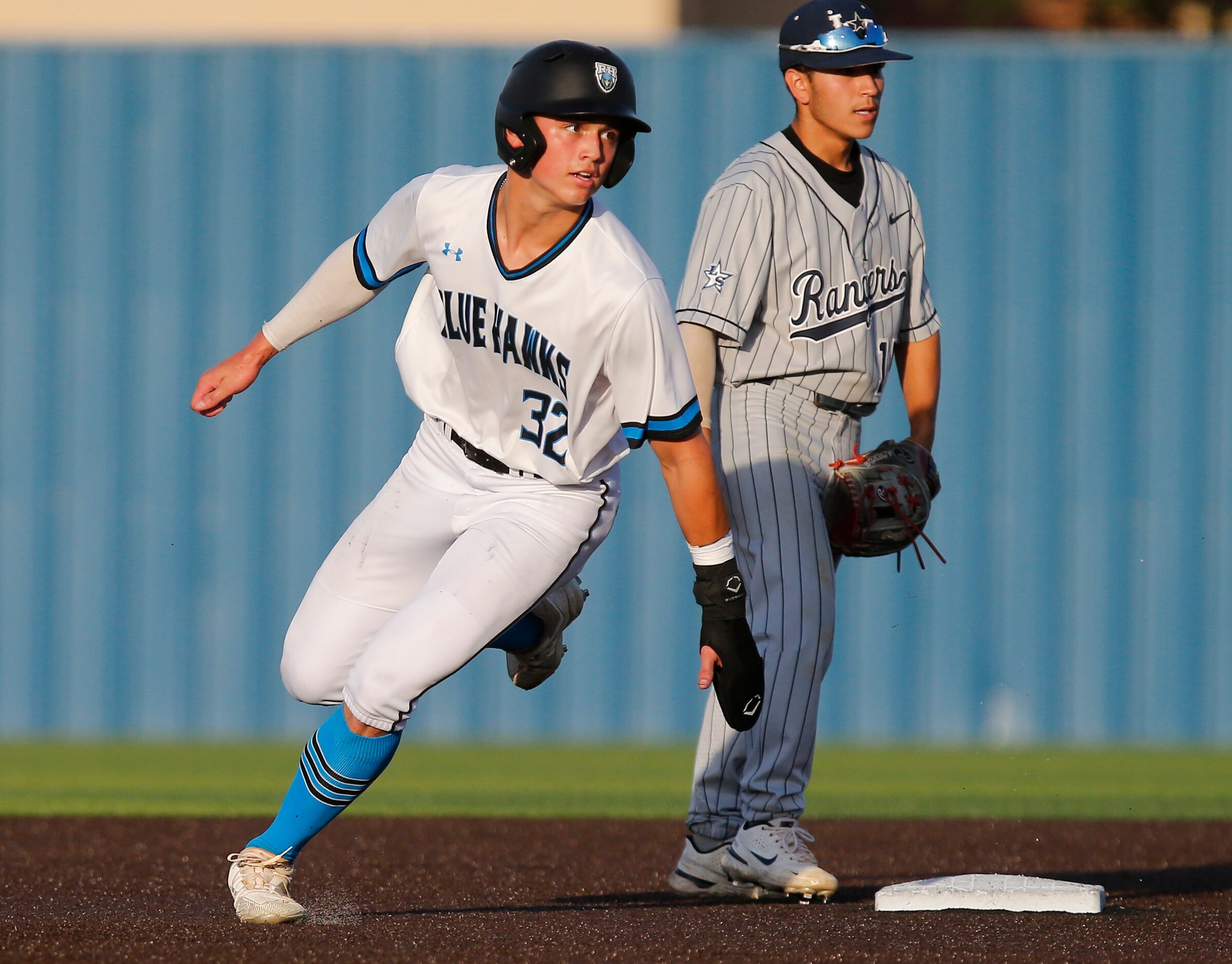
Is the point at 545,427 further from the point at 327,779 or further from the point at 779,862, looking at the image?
the point at 779,862

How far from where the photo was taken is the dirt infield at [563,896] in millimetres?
3486

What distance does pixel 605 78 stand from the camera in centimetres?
364

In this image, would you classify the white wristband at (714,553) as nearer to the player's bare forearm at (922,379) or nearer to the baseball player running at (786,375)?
the baseball player running at (786,375)

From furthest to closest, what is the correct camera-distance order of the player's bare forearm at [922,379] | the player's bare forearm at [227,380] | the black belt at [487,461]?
the player's bare forearm at [922,379]
the player's bare forearm at [227,380]
the black belt at [487,461]

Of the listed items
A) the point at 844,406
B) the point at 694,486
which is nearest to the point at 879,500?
the point at 844,406

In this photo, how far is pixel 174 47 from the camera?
9641mm

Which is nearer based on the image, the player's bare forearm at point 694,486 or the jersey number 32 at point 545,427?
the player's bare forearm at point 694,486

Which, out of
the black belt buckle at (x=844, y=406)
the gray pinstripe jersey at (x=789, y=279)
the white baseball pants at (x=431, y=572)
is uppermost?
the gray pinstripe jersey at (x=789, y=279)

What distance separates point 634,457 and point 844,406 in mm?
4493

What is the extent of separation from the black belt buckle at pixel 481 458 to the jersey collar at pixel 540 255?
1.42ft

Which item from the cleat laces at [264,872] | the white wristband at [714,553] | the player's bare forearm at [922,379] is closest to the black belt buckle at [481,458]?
the white wristband at [714,553]

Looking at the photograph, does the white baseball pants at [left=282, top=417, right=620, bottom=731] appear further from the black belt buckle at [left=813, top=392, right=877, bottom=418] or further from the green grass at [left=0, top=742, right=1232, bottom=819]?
the green grass at [left=0, top=742, right=1232, bottom=819]

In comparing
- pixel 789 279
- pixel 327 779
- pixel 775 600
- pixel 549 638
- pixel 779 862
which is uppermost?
pixel 789 279

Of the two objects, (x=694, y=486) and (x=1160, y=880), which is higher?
(x=694, y=486)
